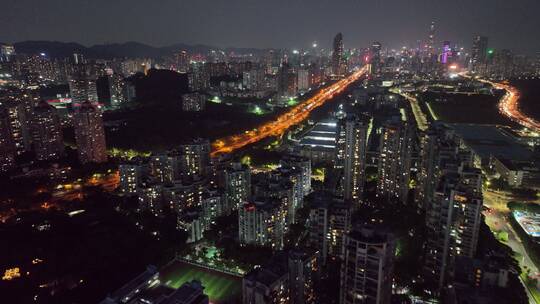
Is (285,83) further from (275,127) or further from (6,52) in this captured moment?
(6,52)

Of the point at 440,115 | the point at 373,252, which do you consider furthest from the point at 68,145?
the point at 440,115

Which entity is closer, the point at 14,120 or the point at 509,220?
the point at 509,220

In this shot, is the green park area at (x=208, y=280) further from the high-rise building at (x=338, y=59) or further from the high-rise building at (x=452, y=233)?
the high-rise building at (x=338, y=59)

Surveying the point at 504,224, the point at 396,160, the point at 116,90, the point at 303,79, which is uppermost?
the point at 303,79

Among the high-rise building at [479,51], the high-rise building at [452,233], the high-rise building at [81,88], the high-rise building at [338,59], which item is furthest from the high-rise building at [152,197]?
the high-rise building at [479,51]

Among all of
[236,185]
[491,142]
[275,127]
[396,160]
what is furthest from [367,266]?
[275,127]

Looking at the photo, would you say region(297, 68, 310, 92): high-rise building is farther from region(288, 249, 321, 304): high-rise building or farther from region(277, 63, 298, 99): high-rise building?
region(288, 249, 321, 304): high-rise building

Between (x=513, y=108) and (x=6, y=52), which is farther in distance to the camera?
(x=6, y=52)

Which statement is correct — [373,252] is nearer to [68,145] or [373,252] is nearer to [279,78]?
[68,145]
